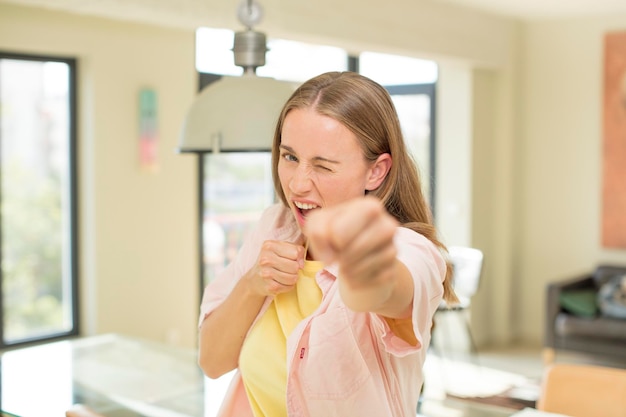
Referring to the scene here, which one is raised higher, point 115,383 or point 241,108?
point 241,108

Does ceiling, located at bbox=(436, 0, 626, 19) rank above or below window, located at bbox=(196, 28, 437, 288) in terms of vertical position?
above

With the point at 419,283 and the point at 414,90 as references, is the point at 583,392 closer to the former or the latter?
the point at 419,283

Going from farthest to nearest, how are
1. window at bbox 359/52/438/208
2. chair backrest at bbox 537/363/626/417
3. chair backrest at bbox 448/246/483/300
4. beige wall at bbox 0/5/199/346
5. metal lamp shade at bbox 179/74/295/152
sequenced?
window at bbox 359/52/438/208
chair backrest at bbox 448/246/483/300
beige wall at bbox 0/5/199/346
chair backrest at bbox 537/363/626/417
metal lamp shade at bbox 179/74/295/152

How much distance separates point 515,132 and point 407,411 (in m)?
5.99

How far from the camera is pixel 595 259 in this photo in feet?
22.5

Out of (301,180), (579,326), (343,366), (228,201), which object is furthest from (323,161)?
(579,326)

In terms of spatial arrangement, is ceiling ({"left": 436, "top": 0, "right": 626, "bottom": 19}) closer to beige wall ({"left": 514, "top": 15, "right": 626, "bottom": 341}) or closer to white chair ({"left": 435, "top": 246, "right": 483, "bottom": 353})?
beige wall ({"left": 514, "top": 15, "right": 626, "bottom": 341})

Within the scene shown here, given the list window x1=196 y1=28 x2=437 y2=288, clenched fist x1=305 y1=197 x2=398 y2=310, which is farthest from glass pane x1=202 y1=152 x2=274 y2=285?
clenched fist x1=305 y1=197 x2=398 y2=310

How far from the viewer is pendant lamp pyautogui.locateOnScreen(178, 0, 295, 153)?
216 centimetres

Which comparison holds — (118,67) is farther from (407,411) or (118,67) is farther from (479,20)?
(407,411)

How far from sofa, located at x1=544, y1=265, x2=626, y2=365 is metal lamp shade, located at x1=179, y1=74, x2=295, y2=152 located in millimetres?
4312

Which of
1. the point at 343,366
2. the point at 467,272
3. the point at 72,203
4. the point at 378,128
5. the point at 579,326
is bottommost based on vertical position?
the point at 579,326

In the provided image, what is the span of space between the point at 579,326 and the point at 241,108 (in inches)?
173

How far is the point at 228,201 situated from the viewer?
5.73 metres
